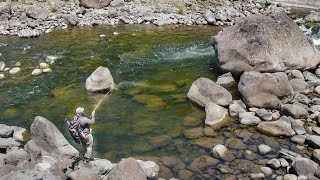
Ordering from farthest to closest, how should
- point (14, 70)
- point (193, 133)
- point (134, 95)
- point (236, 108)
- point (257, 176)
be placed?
1. point (14, 70)
2. point (134, 95)
3. point (236, 108)
4. point (193, 133)
5. point (257, 176)

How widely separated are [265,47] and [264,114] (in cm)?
477

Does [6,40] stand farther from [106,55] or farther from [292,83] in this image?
[292,83]

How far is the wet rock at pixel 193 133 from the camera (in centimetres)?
1436

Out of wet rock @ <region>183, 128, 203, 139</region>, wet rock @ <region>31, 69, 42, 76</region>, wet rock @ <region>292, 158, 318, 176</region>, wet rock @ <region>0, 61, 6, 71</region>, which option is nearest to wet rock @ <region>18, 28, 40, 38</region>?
wet rock @ <region>0, 61, 6, 71</region>

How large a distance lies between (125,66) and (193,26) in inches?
470

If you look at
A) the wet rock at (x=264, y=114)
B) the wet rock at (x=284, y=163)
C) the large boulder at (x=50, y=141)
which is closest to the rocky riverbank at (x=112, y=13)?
the large boulder at (x=50, y=141)

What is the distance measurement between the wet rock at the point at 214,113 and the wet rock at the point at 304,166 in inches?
165

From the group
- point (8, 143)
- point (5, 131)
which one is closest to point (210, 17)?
point (5, 131)

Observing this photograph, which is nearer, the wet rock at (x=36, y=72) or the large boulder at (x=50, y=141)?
the large boulder at (x=50, y=141)

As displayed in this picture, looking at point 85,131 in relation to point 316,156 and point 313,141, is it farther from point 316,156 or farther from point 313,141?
point 313,141

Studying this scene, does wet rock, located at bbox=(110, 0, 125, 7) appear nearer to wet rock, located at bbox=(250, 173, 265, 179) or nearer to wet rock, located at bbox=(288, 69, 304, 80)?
wet rock, located at bbox=(288, 69, 304, 80)

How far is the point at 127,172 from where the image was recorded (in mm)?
10750

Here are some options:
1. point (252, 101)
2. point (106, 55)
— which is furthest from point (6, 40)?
point (252, 101)

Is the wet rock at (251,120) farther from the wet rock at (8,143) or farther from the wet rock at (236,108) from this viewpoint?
the wet rock at (8,143)
